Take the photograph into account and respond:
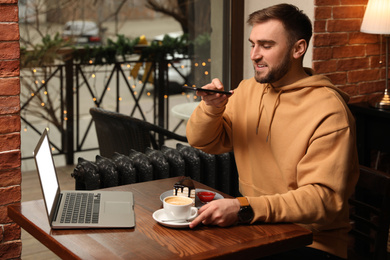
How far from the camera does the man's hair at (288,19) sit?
1928 mm

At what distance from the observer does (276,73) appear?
194 centimetres

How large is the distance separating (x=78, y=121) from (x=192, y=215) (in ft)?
4.44

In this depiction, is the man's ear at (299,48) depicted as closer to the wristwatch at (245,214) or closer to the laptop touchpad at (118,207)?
the wristwatch at (245,214)

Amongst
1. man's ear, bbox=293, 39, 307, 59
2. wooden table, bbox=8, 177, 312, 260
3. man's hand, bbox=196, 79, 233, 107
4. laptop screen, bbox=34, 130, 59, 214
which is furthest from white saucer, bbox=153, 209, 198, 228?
man's ear, bbox=293, 39, 307, 59

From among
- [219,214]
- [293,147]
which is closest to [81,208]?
[219,214]

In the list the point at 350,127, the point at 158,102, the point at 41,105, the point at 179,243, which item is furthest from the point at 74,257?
the point at 158,102

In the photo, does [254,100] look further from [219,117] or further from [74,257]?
[74,257]

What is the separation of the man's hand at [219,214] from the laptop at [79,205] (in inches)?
7.8

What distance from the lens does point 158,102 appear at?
303 centimetres

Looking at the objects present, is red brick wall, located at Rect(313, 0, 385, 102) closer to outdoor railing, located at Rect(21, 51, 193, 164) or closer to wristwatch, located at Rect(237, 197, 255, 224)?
outdoor railing, located at Rect(21, 51, 193, 164)

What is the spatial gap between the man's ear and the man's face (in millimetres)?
33

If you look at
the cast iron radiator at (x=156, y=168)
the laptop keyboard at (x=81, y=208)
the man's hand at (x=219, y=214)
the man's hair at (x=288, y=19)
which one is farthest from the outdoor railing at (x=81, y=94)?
the man's hand at (x=219, y=214)

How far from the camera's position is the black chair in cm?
279

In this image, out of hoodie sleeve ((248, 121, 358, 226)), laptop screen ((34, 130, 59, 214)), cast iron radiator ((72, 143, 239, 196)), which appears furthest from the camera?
cast iron radiator ((72, 143, 239, 196))
